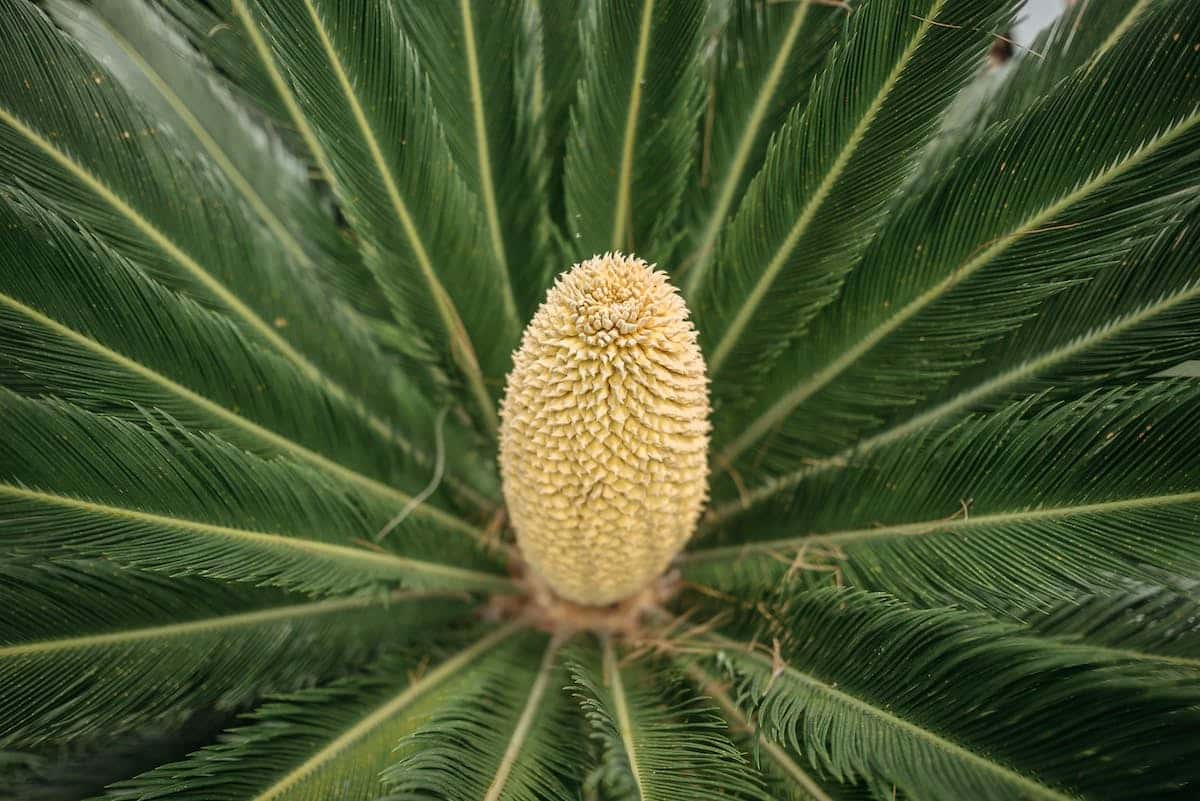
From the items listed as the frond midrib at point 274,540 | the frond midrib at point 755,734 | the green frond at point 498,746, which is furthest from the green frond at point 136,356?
the frond midrib at point 755,734

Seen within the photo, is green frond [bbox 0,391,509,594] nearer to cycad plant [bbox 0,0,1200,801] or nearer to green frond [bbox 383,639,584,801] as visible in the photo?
cycad plant [bbox 0,0,1200,801]

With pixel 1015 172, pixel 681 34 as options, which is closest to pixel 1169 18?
pixel 1015 172

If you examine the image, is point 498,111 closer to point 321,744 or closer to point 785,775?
point 321,744

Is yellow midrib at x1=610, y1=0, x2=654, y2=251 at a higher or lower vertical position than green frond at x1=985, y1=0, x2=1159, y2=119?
lower

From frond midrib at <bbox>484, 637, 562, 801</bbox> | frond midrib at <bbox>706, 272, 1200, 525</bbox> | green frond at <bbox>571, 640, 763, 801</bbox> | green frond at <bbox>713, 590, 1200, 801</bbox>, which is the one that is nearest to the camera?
green frond at <bbox>713, 590, 1200, 801</bbox>

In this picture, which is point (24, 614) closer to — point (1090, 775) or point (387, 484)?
point (387, 484)

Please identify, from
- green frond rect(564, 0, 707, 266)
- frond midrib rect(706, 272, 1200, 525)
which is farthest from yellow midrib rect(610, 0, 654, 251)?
frond midrib rect(706, 272, 1200, 525)

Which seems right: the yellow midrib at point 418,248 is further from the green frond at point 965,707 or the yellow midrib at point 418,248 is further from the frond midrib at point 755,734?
the green frond at point 965,707
